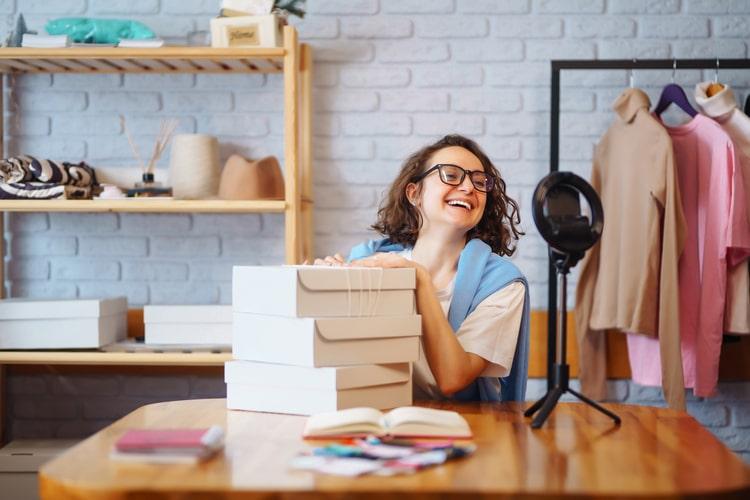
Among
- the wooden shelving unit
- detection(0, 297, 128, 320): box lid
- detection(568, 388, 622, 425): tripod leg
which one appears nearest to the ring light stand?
detection(568, 388, 622, 425): tripod leg

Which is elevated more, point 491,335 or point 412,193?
point 412,193

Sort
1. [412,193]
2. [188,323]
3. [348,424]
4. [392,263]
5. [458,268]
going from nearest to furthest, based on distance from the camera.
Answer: [348,424], [392,263], [458,268], [412,193], [188,323]

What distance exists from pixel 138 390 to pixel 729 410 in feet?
6.64

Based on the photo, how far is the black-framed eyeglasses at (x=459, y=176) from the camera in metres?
2.01

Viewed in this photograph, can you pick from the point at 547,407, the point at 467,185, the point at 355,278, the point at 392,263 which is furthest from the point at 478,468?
the point at 467,185

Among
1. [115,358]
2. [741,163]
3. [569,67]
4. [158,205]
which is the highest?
[569,67]

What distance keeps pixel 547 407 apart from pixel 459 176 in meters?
0.72

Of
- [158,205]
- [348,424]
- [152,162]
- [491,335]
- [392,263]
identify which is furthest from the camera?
[152,162]

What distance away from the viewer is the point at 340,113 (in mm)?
2939

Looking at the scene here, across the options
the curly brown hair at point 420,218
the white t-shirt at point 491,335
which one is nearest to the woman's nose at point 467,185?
the curly brown hair at point 420,218

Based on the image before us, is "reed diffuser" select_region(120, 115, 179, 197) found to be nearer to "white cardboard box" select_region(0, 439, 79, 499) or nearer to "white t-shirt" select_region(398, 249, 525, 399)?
"white cardboard box" select_region(0, 439, 79, 499)

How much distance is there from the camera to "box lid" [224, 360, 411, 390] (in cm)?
145

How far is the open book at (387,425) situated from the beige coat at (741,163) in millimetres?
1619

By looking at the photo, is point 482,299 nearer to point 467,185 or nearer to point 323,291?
point 467,185
